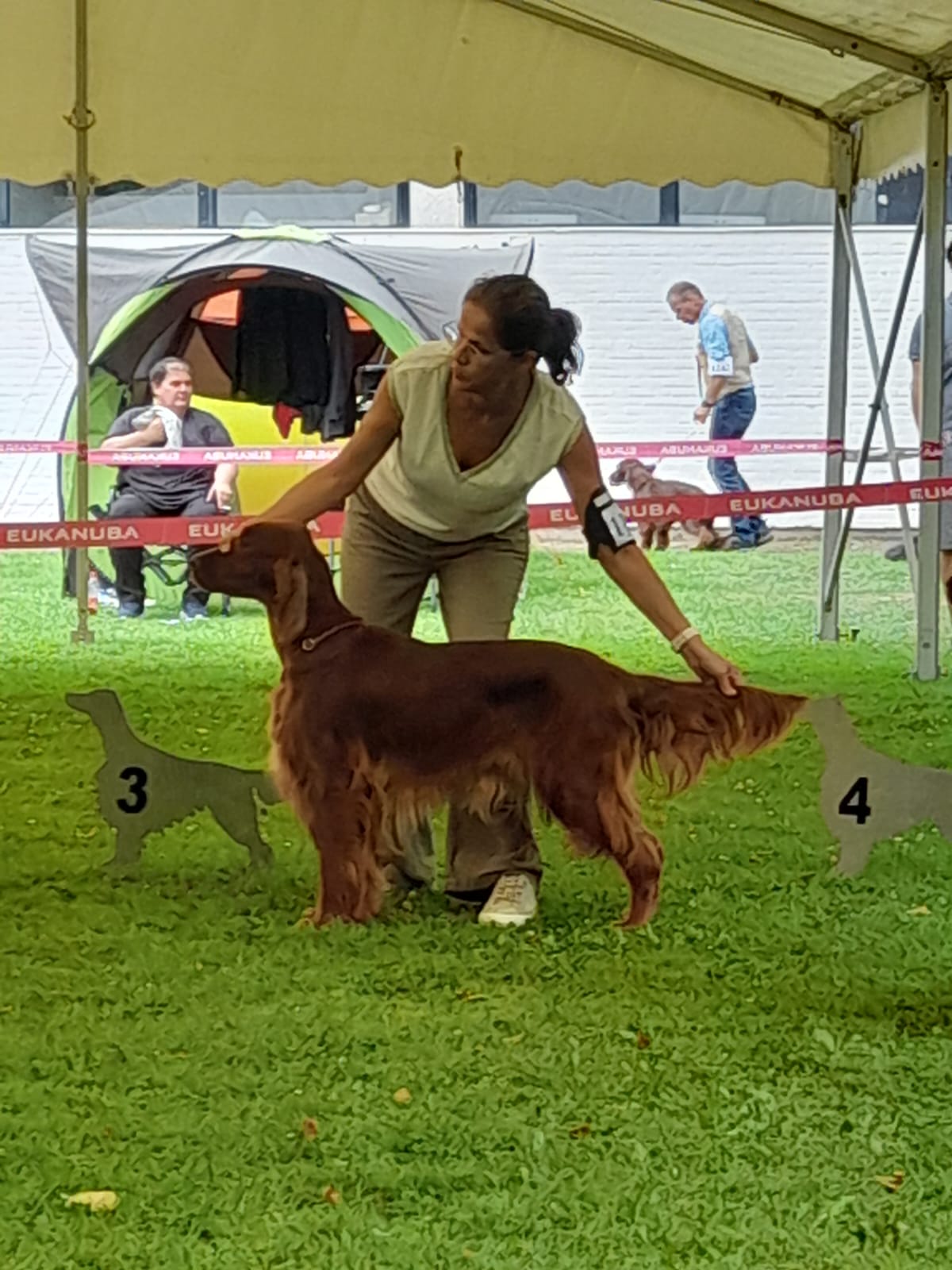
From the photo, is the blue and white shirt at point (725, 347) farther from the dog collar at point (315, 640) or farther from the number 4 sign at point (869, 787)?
the dog collar at point (315, 640)

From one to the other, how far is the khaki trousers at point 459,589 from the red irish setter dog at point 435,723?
0.18 meters

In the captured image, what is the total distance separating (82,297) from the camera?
306 inches

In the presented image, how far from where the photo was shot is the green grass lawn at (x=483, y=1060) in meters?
2.44

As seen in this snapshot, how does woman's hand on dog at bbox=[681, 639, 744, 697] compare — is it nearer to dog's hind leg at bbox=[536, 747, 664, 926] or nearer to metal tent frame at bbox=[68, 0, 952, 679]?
dog's hind leg at bbox=[536, 747, 664, 926]

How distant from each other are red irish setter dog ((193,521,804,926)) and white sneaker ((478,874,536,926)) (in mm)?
195

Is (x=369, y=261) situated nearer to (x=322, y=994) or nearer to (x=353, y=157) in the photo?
(x=353, y=157)

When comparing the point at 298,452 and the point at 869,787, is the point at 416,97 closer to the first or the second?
the point at 298,452

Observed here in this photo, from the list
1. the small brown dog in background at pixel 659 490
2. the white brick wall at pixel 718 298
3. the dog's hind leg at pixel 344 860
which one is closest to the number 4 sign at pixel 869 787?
the dog's hind leg at pixel 344 860

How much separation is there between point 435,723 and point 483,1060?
83 centimetres

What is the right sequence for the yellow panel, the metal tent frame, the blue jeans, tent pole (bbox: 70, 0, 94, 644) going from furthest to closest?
the blue jeans
the yellow panel
tent pole (bbox: 70, 0, 94, 644)
the metal tent frame

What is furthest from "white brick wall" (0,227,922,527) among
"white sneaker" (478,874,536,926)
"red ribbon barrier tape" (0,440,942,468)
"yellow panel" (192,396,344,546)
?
"white sneaker" (478,874,536,926)

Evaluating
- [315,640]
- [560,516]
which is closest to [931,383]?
[560,516]

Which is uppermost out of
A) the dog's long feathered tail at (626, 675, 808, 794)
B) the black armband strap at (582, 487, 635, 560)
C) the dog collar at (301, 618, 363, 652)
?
the black armband strap at (582, 487, 635, 560)

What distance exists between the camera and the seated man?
31.1 ft
